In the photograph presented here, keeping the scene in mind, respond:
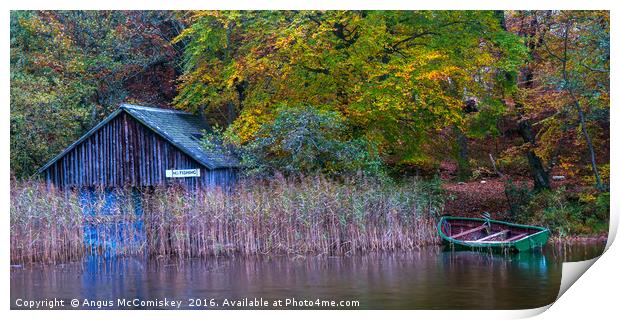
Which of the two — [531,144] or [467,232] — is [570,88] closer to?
[531,144]

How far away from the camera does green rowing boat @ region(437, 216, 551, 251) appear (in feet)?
63.3

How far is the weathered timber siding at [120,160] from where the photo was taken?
75.3 feet

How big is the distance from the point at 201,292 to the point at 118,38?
1687cm

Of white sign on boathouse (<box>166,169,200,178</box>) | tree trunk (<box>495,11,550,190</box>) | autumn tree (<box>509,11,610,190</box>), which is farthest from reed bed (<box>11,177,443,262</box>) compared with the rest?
tree trunk (<box>495,11,550,190</box>)

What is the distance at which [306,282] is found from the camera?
14734 millimetres

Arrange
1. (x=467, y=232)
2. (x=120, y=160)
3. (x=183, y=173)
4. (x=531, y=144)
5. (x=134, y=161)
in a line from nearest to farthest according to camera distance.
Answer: (x=467, y=232) → (x=183, y=173) → (x=134, y=161) → (x=120, y=160) → (x=531, y=144)

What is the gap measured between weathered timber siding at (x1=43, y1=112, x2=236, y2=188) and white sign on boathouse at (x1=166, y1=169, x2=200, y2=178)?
0.10 metres

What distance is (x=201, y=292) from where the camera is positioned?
14.1 metres

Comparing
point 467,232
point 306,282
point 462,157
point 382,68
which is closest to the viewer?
point 306,282

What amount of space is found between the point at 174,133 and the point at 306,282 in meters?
9.76

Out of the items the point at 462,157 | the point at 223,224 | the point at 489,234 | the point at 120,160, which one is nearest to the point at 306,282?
the point at 223,224

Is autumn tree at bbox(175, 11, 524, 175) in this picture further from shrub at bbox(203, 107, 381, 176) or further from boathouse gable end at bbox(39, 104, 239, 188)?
boathouse gable end at bbox(39, 104, 239, 188)
